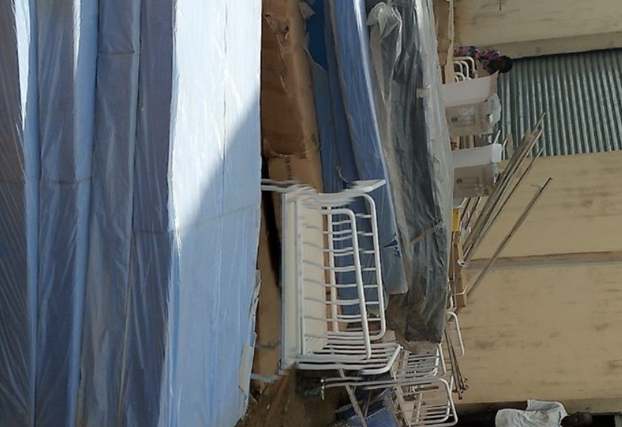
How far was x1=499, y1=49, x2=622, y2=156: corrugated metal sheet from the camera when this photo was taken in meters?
4.28

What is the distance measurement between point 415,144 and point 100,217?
1.08 meters

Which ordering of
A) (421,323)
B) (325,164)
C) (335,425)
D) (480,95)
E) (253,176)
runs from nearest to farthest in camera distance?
(253,176) → (325,164) → (421,323) → (480,95) → (335,425)

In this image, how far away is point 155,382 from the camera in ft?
3.51

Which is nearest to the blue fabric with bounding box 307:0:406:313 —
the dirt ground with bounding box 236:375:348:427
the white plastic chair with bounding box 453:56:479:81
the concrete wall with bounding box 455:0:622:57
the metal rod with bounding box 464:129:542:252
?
the dirt ground with bounding box 236:375:348:427

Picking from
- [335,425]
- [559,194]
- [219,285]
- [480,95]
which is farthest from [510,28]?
[219,285]

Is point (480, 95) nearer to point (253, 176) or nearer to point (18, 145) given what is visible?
point (253, 176)

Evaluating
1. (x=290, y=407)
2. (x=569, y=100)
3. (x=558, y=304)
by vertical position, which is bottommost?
(x=290, y=407)

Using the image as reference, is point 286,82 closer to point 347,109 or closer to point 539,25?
point 347,109

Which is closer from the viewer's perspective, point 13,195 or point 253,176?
point 13,195

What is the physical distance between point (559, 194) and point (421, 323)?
8.19 feet

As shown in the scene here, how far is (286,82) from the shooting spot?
1.70 m

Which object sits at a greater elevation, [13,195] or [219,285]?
[13,195]

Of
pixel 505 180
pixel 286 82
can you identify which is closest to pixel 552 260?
pixel 505 180

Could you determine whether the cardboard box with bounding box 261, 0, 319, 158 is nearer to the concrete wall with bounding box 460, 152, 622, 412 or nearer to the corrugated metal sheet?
the corrugated metal sheet
